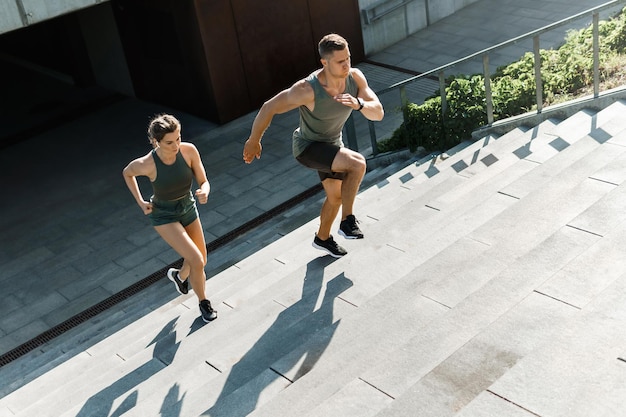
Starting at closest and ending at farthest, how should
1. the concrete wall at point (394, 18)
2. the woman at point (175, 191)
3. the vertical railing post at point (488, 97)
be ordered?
the woman at point (175, 191), the vertical railing post at point (488, 97), the concrete wall at point (394, 18)

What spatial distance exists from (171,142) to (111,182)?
7351 mm

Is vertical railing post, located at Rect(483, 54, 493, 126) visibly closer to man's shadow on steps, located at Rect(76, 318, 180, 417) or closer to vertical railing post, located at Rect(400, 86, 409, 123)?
vertical railing post, located at Rect(400, 86, 409, 123)

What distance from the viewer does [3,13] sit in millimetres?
10391

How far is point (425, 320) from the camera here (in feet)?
18.0

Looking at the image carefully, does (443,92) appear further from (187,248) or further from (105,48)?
(105,48)

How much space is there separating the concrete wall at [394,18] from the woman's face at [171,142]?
34.4 ft

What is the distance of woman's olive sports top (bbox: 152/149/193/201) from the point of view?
644cm

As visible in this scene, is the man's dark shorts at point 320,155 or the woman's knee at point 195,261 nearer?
the man's dark shorts at point 320,155

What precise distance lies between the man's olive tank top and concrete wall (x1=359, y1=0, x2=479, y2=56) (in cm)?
1001

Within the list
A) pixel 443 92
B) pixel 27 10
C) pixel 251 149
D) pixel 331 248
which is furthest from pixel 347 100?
pixel 27 10

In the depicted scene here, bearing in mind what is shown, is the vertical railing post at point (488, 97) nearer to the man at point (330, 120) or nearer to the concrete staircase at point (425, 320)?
the concrete staircase at point (425, 320)

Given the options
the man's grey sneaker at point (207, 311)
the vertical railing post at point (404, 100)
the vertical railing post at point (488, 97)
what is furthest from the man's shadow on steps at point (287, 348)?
the vertical railing post at point (404, 100)

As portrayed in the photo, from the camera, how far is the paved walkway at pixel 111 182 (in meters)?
10.6

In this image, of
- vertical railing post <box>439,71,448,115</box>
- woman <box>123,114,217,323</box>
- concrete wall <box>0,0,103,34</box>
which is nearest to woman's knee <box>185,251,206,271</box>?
woman <box>123,114,217,323</box>
